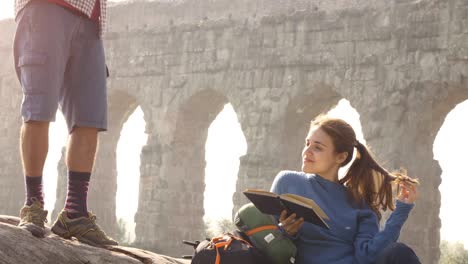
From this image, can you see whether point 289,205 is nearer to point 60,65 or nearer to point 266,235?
point 266,235

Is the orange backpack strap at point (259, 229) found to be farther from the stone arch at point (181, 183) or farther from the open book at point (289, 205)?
the stone arch at point (181, 183)

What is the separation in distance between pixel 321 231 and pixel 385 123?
9.69 metres

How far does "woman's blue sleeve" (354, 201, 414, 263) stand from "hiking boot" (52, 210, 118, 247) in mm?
1420

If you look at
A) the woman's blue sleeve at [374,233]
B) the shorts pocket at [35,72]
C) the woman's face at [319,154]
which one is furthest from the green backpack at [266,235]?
the shorts pocket at [35,72]

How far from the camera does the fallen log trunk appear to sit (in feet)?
12.1

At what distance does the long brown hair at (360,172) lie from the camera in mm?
4195

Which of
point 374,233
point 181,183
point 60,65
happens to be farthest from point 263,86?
point 374,233

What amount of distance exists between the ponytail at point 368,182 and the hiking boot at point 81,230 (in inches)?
53.8

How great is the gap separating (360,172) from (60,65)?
1.73 m

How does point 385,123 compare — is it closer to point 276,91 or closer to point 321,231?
point 276,91

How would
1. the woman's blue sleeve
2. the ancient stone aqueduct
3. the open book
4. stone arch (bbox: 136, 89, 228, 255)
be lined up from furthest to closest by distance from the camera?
1. stone arch (bbox: 136, 89, 228, 255)
2. the ancient stone aqueduct
3. the woman's blue sleeve
4. the open book

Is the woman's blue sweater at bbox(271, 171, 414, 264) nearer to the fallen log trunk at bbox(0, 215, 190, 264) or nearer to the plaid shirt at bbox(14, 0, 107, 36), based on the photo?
the fallen log trunk at bbox(0, 215, 190, 264)

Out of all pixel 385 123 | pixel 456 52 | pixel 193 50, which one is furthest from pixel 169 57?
pixel 456 52

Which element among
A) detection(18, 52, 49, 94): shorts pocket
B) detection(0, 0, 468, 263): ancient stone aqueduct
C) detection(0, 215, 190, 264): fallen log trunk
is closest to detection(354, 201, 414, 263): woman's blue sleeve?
detection(0, 215, 190, 264): fallen log trunk
